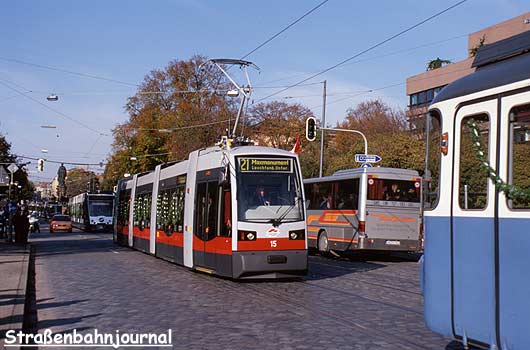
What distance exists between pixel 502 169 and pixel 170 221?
15907mm

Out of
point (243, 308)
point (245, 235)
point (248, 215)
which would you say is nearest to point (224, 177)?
point (248, 215)

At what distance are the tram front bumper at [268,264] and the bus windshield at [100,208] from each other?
1663 inches

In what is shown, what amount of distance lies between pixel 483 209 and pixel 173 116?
53431 mm

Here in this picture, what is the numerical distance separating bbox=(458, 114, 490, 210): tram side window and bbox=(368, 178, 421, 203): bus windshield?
17.3m

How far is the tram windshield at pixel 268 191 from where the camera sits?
15.9 meters

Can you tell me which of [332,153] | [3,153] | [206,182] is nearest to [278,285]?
[206,182]

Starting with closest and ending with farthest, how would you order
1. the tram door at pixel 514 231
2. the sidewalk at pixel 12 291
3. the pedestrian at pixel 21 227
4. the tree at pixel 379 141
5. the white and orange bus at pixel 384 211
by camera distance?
1. the tram door at pixel 514 231
2. the sidewalk at pixel 12 291
3. the white and orange bus at pixel 384 211
4. the pedestrian at pixel 21 227
5. the tree at pixel 379 141

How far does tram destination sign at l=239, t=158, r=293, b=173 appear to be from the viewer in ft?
53.2

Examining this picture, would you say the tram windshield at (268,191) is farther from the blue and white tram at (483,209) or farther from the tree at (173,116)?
the tree at (173,116)

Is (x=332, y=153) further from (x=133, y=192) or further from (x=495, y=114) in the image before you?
(x=495, y=114)

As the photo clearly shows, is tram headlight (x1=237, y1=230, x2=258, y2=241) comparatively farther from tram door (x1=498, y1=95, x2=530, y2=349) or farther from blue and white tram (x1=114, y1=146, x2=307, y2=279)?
tram door (x1=498, y1=95, x2=530, y2=349)

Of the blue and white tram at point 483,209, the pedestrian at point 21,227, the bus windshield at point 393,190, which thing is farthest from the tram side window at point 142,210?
the blue and white tram at point 483,209

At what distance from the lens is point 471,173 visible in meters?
6.99

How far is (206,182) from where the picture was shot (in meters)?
17.8
